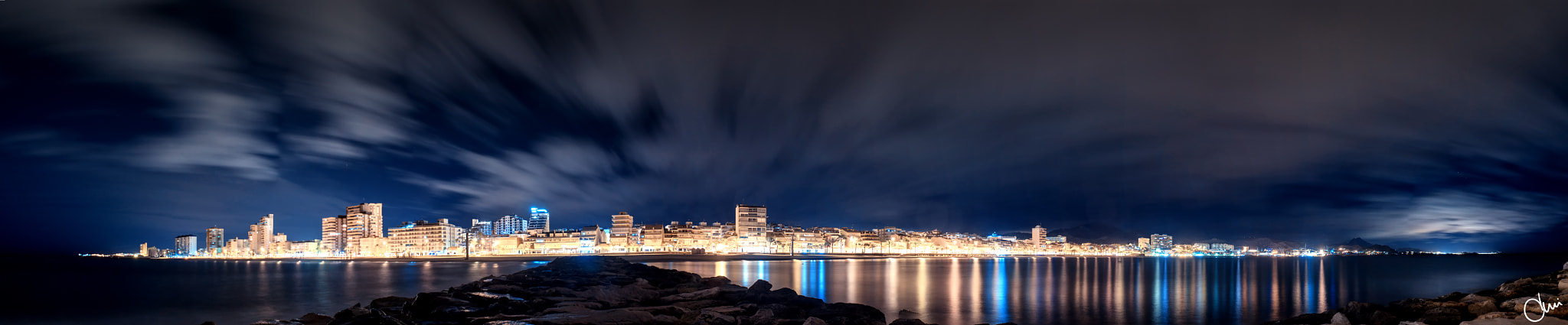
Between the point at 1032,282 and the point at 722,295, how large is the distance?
25.0 m

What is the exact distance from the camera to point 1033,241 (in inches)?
7323

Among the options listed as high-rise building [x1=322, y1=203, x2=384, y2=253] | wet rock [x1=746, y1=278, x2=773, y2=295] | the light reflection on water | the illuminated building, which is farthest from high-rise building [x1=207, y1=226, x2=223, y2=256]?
wet rock [x1=746, y1=278, x2=773, y2=295]

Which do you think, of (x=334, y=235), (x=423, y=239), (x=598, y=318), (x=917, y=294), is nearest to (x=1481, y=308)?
(x=598, y=318)

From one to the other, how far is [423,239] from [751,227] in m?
58.4

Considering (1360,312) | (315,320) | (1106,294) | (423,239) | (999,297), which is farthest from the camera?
(423,239)

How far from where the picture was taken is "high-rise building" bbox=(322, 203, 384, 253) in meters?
143

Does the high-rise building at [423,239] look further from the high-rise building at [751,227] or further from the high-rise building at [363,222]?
the high-rise building at [751,227]

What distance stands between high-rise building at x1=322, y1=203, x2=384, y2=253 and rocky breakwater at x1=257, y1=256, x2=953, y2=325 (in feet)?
458

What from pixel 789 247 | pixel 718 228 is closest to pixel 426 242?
pixel 718 228

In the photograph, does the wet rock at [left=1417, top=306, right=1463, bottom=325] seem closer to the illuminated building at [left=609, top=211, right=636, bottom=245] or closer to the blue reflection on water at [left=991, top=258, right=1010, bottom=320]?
the blue reflection on water at [left=991, top=258, right=1010, bottom=320]

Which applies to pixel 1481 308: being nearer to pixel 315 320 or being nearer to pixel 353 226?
pixel 315 320

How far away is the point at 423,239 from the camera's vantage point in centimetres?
12812

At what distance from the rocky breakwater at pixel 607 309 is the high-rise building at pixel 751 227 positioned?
105m

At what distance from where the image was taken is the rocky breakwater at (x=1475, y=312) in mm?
10828
